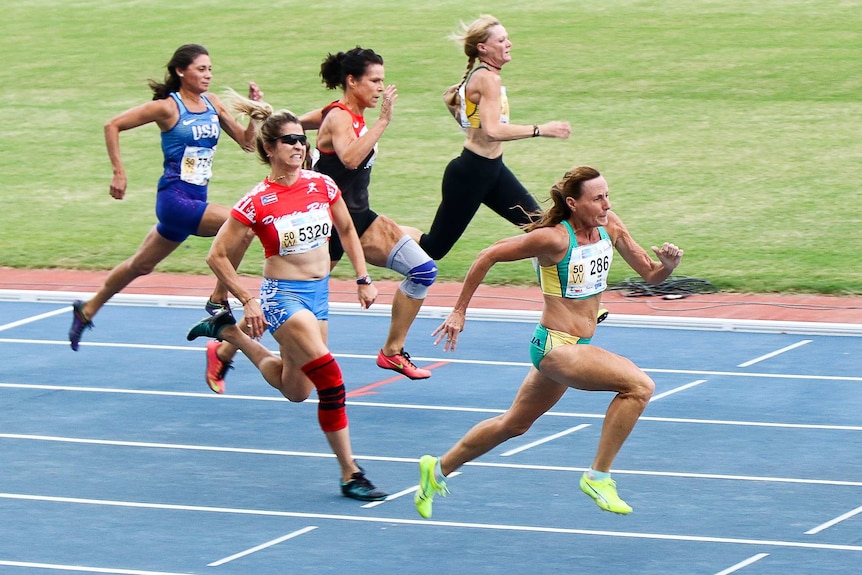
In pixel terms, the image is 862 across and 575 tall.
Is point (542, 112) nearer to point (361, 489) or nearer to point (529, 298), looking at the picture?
point (529, 298)

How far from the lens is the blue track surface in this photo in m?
8.37

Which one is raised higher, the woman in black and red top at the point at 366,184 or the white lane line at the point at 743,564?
the woman in black and red top at the point at 366,184

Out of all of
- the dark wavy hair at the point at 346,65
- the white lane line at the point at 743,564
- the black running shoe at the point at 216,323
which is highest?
the dark wavy hair at the point at 346,65

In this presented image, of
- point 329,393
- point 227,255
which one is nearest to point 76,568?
point 329,393

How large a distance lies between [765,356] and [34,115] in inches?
680

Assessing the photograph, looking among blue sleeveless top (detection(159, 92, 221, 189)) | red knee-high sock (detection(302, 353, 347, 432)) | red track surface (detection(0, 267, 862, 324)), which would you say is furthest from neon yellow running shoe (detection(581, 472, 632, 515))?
red track surface (detection(0, 267, 862, 324))

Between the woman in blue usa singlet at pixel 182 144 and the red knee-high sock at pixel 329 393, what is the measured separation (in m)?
3.01

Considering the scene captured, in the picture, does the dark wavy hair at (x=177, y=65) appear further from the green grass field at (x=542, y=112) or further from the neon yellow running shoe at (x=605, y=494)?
the neon yellow running shoe at (x=605, y=494)

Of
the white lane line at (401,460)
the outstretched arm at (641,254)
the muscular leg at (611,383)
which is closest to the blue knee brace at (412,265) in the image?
the white lane line at (401,460)

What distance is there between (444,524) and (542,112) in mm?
17584

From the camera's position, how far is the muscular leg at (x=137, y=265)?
480 inches

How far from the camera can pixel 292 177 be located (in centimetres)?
945

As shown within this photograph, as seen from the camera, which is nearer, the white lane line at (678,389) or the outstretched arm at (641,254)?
the outstretched arm at (641,254)

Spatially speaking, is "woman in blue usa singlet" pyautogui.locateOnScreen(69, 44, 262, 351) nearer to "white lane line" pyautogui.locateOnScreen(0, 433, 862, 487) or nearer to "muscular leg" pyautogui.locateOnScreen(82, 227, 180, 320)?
"muscular leg" pyautogui.locateOnScreen(82, 227, 180, 320)
